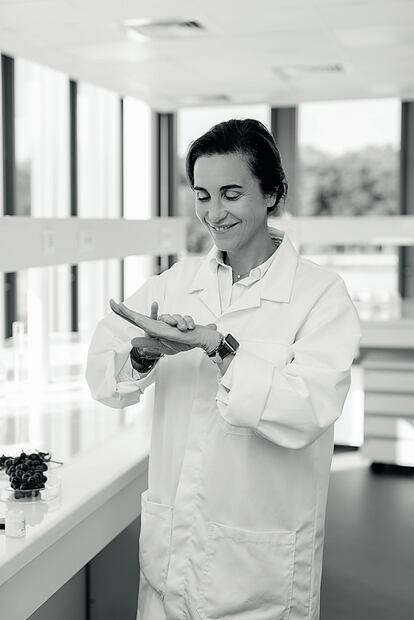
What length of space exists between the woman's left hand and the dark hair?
404 mm

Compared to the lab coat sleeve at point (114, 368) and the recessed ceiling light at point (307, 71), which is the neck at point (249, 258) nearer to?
the lab coat sleeve at point (114, 368)

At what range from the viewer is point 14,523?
182 centimetres

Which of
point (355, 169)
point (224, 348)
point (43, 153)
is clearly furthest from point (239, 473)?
point (355, 169)

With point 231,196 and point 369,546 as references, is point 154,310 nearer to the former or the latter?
point 231,196

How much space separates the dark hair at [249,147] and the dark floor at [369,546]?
6.50 feet

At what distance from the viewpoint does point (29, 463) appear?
2121mm

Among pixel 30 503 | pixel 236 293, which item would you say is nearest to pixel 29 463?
pixel 30 503

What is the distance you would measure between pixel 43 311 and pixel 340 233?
2.31 m

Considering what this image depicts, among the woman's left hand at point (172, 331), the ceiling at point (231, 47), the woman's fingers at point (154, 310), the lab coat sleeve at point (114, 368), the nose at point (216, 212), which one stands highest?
the ceiling at point (231, 47)

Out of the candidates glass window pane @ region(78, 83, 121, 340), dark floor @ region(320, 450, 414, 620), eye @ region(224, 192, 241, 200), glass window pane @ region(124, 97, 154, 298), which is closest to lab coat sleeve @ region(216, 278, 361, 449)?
eye @ region(224, 192, 241, 200)

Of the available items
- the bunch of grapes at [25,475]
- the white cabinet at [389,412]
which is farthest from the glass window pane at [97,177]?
the bunch of grapes at [25,475]

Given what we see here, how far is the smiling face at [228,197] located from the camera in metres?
1.79

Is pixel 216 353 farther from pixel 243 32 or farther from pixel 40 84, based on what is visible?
pixel 40 84

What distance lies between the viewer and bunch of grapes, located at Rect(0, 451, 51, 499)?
2051 millimetres
